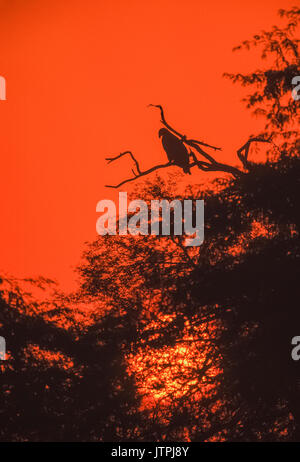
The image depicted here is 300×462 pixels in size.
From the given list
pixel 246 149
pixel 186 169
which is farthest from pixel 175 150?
pixel 246 149

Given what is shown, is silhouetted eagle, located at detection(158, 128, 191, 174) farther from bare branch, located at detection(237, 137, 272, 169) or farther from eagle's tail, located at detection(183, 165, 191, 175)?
bare branch, located at detection(237, 137, 272, 169)

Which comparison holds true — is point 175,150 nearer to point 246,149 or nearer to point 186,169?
point 186,169

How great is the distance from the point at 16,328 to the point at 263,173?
496 cm

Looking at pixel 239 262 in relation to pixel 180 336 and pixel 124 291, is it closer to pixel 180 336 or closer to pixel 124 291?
pixel 180 336

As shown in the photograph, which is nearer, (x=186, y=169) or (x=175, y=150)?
(x=175, y=150)

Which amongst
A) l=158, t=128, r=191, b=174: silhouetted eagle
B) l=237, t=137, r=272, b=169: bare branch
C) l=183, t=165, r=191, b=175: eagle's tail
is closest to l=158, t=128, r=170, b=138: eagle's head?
l=158, t=128, r=191, b=174: silhouetted eagle

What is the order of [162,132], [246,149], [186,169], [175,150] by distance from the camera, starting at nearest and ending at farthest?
[175,150] → [246,149] → [186,169] → [162,132]

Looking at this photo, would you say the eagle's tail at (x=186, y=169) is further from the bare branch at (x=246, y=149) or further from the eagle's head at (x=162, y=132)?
the bare branch at (x=246, y=149)

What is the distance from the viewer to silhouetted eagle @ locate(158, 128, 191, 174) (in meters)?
12.6

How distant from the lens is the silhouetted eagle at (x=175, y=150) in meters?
12.6

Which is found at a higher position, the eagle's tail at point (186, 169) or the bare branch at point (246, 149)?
the bare branch at point (246, 149)

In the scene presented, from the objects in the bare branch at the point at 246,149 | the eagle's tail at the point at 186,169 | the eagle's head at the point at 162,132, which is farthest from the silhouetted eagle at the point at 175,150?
the bare branch at the point at 246,149

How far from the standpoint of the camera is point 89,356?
32.3 feet

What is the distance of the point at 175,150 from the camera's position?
496 inches
